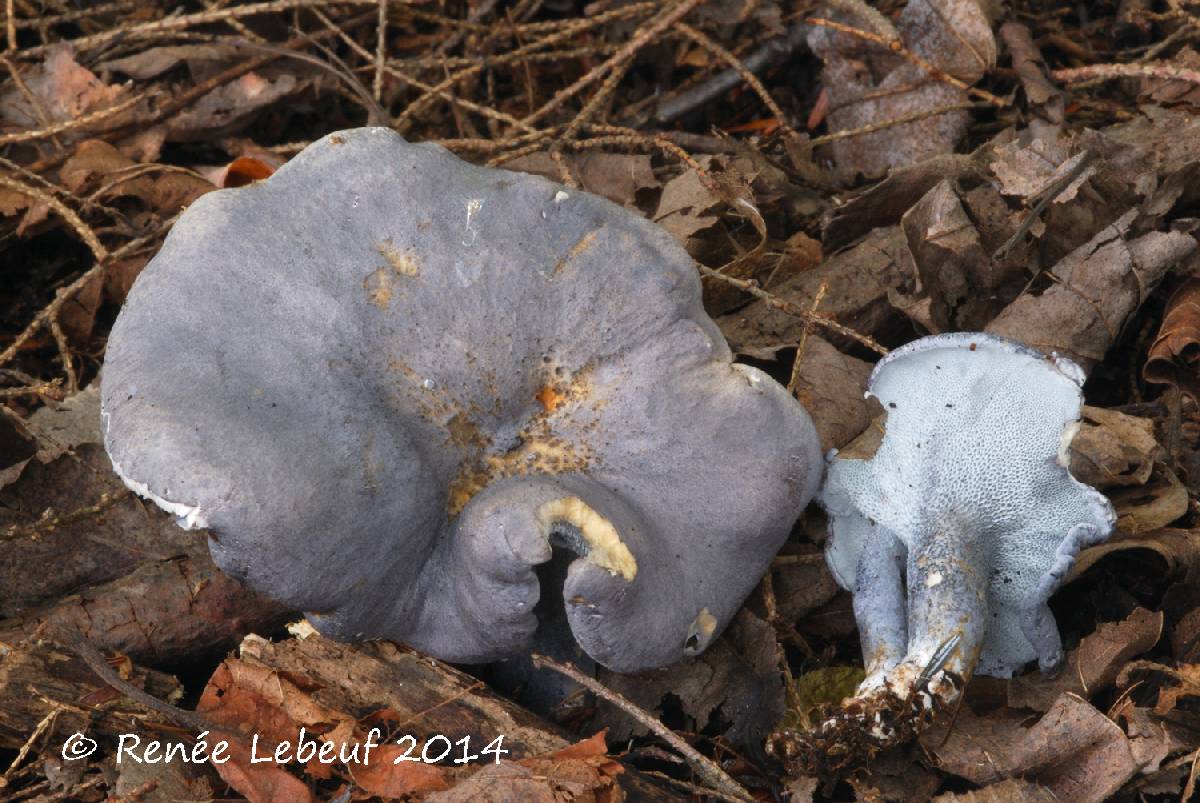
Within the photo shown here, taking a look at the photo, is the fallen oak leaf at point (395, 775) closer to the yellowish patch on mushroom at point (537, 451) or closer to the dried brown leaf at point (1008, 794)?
the yellowish patch on mushroom at point (537, 451)

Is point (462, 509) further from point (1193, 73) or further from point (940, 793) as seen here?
point (1193, 73)

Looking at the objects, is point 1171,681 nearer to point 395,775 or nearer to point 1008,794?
point 1008,794

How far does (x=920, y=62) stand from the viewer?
3.65 m

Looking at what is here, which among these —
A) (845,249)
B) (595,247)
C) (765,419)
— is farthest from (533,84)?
(765,419)

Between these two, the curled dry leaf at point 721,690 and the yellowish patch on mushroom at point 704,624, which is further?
the curled dry leaf at point 721,690

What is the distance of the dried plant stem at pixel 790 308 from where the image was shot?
3.10m

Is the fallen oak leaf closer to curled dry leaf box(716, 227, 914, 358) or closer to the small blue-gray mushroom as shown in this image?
the small blue-gray mushroom

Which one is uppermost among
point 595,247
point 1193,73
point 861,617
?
point 595,247

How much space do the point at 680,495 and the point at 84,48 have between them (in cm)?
285

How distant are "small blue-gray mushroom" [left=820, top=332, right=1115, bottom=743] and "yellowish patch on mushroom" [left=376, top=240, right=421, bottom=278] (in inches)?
45.8

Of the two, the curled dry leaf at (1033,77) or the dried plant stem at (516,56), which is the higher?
the dried plant stem at (516,56)

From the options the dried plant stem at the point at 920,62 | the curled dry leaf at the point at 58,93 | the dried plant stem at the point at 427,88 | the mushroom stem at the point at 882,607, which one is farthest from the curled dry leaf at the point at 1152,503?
the curled dry leaf at the point at 58,93

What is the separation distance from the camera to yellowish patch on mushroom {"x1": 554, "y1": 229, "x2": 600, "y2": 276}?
250cm

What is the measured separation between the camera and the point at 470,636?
2.60 metres
